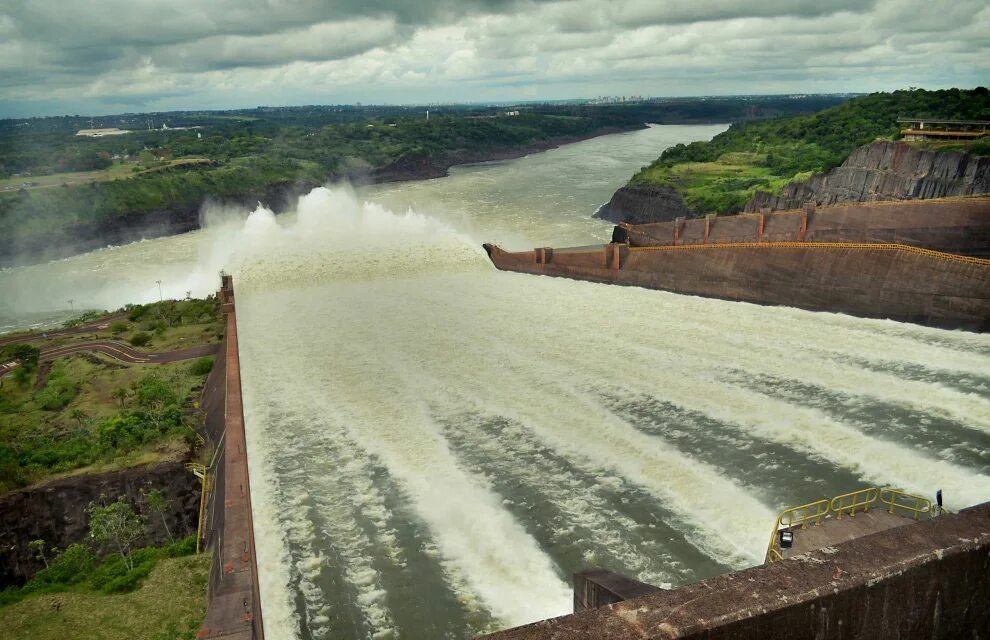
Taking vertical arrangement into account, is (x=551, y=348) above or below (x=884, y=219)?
below

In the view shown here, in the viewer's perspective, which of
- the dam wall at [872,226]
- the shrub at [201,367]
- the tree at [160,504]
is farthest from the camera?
the dam wall at [872,226]

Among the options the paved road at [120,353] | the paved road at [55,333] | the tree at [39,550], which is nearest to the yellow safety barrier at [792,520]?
the tree at [39,550]

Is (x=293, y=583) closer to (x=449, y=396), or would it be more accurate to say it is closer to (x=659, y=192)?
(x=449, y=396)

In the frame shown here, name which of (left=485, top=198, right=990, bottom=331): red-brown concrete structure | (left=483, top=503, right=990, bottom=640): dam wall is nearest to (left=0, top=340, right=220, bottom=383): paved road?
(left=485, top=198, right=990, bottom=331): red-brown concrete structure

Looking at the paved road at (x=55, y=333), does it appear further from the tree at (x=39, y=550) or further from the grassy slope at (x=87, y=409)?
the tree at (x=39, y=550)

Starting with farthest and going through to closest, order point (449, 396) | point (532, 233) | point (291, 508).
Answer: point (532, 233)
point (449, 396)
point (291, 508)

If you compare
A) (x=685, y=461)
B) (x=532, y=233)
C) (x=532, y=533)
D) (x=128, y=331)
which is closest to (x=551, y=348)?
(x=685, y=461)
